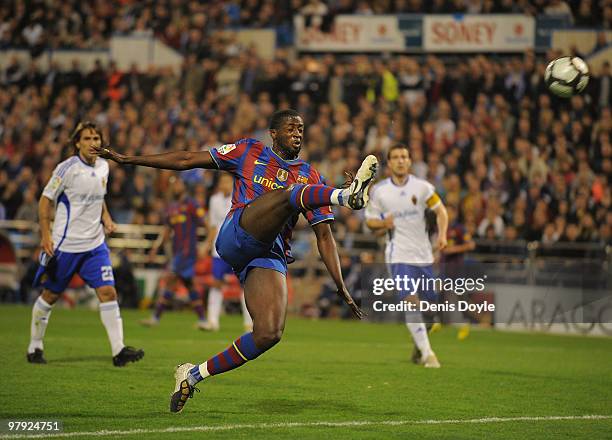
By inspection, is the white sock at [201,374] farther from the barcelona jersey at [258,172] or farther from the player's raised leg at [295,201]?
the barcelona jersey at [258,172]

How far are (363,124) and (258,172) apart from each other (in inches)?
633

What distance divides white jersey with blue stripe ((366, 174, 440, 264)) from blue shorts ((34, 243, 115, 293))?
348 centimetres

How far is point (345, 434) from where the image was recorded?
795 cm

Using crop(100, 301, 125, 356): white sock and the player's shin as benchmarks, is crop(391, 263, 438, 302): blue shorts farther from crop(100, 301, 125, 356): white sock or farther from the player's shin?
the player's shin

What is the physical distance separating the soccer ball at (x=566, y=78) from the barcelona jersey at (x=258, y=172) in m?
4.41

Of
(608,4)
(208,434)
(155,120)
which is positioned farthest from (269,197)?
(155,120)

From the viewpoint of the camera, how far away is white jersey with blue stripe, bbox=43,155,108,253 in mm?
12195

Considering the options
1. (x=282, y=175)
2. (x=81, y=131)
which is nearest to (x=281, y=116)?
(x=282, y=175)

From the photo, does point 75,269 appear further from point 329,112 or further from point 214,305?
point 329,112

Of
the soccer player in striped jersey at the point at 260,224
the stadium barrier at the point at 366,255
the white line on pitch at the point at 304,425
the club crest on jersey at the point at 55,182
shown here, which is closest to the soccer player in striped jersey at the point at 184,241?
the stadium barrier at the point at 366,255

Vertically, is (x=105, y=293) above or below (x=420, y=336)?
above

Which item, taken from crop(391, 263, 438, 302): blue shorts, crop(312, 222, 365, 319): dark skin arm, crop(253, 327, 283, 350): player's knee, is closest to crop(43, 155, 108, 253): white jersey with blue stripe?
crop(391, 263, 438, 302): blue shorts

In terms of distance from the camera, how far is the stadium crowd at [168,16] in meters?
28.6

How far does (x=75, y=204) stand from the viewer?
1230 centimetres
